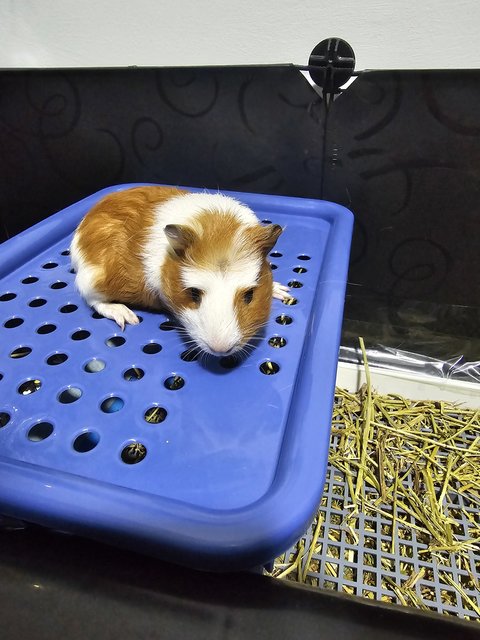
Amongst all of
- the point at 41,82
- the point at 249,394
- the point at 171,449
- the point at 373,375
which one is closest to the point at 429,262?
the point at 373,375

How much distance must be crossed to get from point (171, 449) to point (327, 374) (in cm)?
27

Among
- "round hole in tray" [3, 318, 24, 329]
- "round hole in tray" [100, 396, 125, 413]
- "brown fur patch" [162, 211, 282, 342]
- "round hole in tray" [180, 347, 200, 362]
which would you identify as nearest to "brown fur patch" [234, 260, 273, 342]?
"brown fur patch" [162, 211, 282, 342]

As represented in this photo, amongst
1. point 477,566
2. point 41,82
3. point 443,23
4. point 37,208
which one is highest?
point 443,23

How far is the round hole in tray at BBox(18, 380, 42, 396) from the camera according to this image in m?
0.77

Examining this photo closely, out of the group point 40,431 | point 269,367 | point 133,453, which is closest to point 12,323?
point 40,431

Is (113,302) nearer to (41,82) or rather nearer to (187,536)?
(187,536)

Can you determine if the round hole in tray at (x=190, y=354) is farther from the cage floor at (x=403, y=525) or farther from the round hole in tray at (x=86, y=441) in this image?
the cage floor at (x=403, y=525)

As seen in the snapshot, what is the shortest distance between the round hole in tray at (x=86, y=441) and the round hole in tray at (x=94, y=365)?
0.48ft

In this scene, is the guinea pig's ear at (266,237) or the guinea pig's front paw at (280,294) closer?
the guinea pig's ear at (266,237)

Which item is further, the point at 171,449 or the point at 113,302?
the point at 113,302

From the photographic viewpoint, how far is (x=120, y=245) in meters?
0.99

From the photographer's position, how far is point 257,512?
0.54 metres

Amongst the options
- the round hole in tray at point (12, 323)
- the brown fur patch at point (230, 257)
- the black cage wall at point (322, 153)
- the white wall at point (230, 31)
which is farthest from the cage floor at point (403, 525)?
the white wall at point (230, 31)

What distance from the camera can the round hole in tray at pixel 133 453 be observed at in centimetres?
67
